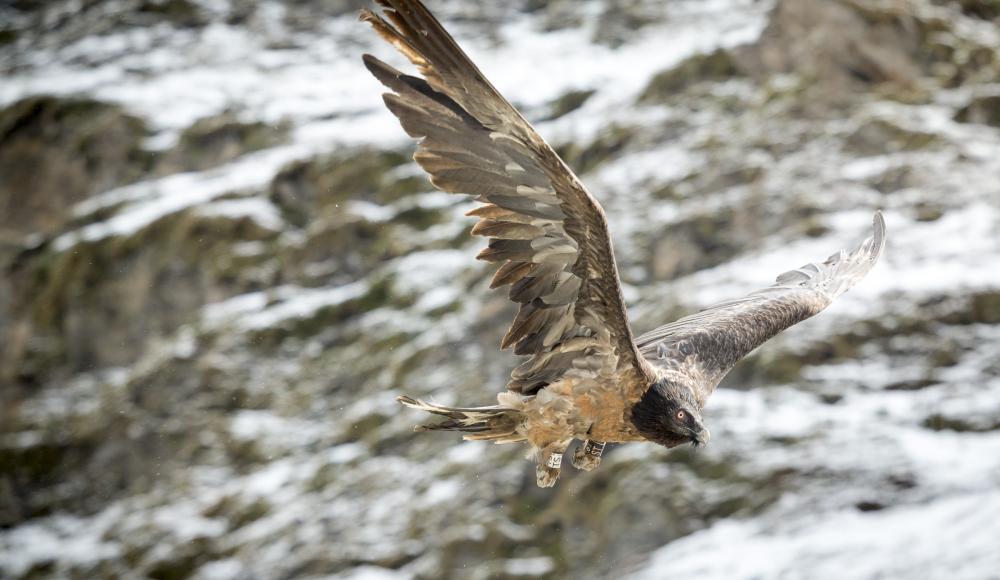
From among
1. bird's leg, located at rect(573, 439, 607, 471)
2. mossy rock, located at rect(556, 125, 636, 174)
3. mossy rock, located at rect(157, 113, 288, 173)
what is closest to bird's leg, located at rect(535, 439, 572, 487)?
bird's leg, located at rect(573, 439, 607, 471)

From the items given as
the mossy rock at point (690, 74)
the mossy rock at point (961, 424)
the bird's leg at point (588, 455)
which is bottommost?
the mossy rock at point (961, 424)

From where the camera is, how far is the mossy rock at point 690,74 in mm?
12828

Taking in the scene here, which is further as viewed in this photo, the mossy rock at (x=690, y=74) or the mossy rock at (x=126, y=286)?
the mossy rock at (x=690, y=74)

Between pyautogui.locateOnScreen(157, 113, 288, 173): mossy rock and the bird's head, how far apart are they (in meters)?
9.82

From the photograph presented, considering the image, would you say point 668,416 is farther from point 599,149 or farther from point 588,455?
point 599,149

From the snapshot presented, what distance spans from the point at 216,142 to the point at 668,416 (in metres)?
10.3

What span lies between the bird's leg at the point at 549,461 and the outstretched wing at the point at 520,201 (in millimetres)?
326

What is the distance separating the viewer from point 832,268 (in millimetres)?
6125

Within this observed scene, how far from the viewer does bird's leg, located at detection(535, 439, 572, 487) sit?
14.8 feet

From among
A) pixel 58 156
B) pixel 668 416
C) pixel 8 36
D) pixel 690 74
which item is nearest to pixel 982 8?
pixel 690 74

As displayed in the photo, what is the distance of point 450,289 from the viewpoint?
37.9 feet

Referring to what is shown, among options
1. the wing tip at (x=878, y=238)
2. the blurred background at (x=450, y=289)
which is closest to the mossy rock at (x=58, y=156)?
the blurred background at (x=450, y=289)

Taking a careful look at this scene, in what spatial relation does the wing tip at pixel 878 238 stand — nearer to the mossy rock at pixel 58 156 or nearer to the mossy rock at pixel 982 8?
the mossy rock at pixel 982 8

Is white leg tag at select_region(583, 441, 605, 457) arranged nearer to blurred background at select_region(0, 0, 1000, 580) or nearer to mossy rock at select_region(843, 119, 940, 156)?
blurred background at select_region(0, 0, 1000, 580)
